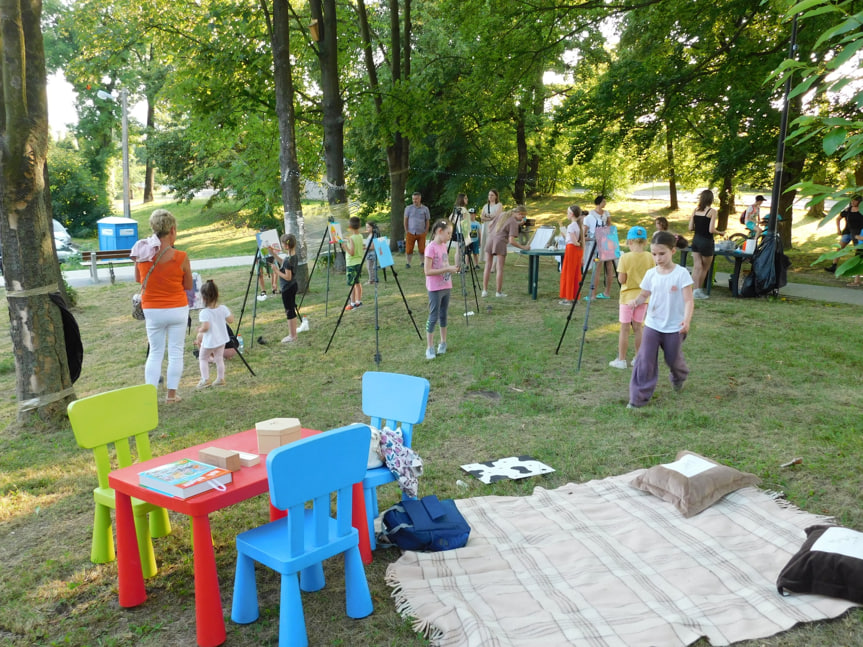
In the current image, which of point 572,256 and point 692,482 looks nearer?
point 692,482

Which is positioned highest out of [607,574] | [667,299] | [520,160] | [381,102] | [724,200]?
[381,102]

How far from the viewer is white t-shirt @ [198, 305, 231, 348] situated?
738cm

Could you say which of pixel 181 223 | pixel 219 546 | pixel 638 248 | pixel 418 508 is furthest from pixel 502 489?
pixel 181 223

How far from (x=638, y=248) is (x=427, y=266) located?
234 centimetres

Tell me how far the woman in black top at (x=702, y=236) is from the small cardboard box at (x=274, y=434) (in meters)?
8.45

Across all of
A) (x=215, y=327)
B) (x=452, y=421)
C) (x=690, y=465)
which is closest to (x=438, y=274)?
(x=452, y=421)

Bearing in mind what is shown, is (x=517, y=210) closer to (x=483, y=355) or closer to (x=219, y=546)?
(x=483, y=355)

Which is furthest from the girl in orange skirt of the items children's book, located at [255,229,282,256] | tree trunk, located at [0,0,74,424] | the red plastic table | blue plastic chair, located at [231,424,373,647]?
blue plastic chair, located at [231,424,373,647]

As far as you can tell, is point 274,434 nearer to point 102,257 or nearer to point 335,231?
point 335,231

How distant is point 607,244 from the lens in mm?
10656

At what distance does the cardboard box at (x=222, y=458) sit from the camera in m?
3.28

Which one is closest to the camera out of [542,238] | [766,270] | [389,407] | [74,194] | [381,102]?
[389,407]

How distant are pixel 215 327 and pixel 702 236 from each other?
7873 millimetres

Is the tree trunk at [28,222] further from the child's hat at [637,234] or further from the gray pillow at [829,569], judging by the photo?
the gray pillow at [829,569]
